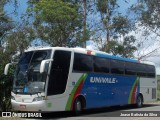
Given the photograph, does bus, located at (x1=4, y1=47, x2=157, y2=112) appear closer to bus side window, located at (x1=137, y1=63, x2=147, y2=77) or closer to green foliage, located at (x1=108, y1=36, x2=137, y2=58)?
bus side window, located at (x1=137, y1=63, x2=147, y2=77)

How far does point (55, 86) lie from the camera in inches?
640

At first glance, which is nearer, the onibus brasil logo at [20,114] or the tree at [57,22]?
the onibus brasil logo at [20,114]

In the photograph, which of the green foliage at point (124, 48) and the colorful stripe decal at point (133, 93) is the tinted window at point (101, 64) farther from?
the green foliage at point (124, 48)

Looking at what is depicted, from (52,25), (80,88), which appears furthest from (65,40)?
(80,88)

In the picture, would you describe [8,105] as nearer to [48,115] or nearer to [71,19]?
[48,115]

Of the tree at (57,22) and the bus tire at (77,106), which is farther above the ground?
the tree at (57,22)

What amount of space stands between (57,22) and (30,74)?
352 inches

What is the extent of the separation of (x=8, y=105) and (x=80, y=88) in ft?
11.7

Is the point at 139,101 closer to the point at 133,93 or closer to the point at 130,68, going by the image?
the point at 133,93

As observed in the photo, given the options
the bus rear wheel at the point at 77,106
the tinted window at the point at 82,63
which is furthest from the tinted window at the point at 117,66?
the bus rear wheel at the point at 77,106

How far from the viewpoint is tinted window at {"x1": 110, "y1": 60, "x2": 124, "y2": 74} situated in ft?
68.1

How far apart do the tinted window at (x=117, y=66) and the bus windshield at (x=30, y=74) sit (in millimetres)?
5325

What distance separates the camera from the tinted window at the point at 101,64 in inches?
755

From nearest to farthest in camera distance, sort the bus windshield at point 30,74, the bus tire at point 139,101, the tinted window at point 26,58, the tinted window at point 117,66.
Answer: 1. the bus windshield at point 30,74
2. the tinted window at point 26,58
3. the tinted window at point 117,66
4. the bus tire at point 139,101
